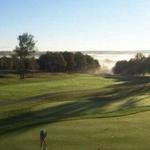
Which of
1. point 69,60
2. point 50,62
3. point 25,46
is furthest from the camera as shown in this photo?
point 69,60

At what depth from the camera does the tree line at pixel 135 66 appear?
114 meters

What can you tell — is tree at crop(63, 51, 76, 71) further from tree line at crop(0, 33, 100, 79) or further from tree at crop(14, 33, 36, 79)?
tree at crop(14, 33, 36, 79)

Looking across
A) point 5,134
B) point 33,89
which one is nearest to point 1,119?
point 5,134

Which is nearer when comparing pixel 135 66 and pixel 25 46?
pixel 25 46

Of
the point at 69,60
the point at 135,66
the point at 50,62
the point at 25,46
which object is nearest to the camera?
the point at 25,46

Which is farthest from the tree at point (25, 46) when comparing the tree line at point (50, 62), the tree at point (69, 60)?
the tree at point (69, 60)

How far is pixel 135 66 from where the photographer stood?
12250 centimetres

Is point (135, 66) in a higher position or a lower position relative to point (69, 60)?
lower

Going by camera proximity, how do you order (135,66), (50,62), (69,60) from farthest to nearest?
(135,66), (69,60), (50,62)

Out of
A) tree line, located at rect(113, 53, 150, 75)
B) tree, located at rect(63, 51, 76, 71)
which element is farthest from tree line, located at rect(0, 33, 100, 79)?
tree line, located at rect(113, 53, 150, 75)

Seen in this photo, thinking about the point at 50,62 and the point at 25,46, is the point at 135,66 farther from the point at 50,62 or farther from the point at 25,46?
the point at 25,46

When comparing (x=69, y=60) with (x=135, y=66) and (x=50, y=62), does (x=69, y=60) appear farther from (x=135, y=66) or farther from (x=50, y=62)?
(x=135, y=66)

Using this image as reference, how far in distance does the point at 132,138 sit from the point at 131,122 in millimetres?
3245

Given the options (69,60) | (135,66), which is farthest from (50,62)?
(135,66)
